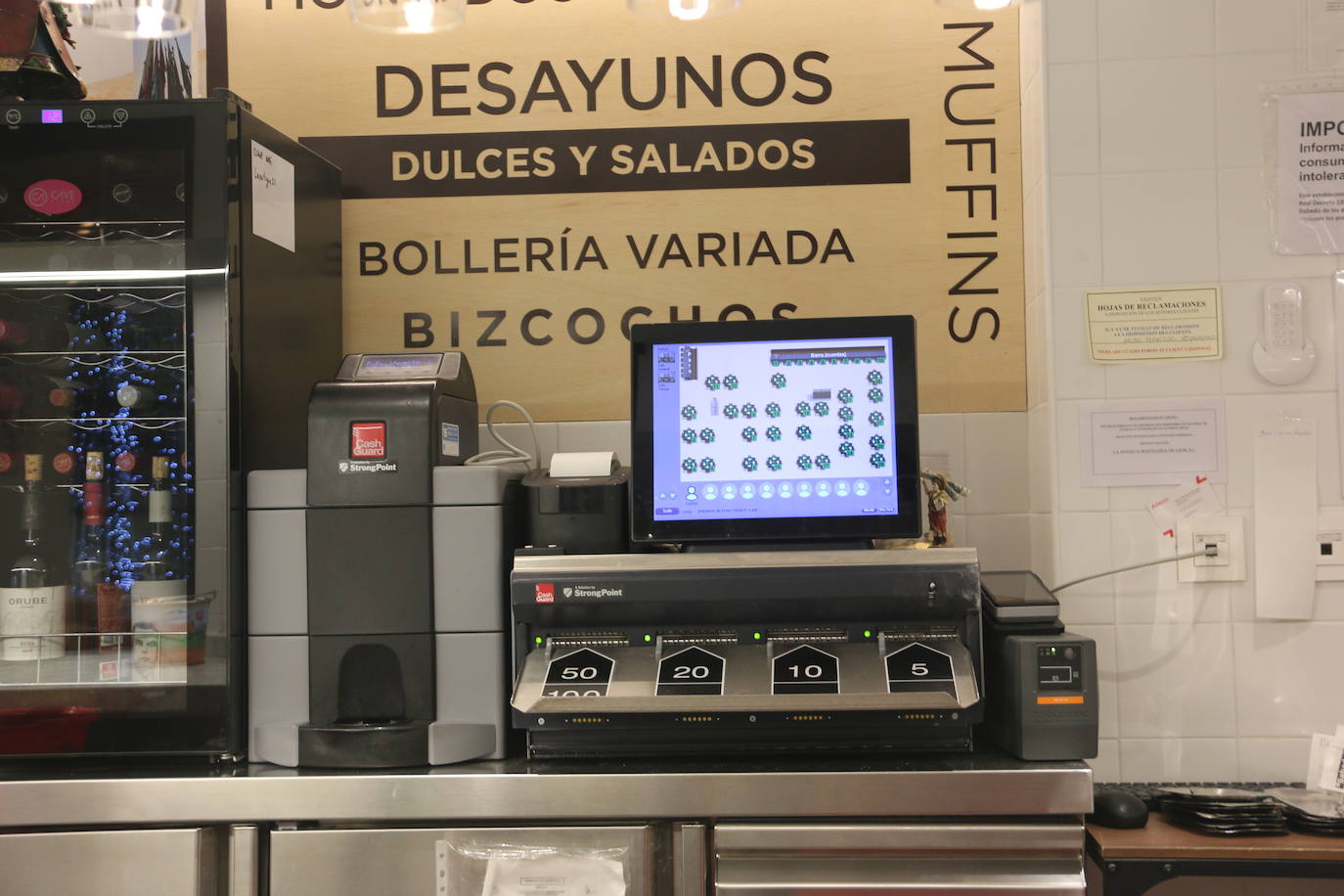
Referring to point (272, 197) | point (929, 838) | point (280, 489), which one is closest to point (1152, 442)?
point (929, 838)

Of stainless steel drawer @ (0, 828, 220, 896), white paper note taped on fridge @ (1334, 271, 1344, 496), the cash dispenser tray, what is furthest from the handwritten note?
white paper note taped on fridge @ (1334, 271, 1344, 496)

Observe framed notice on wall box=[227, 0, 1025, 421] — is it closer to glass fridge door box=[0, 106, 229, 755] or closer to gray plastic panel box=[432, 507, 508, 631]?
glass fridge door box=[0, 106, 229, 755]

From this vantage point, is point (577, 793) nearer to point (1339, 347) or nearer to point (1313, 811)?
point (1313, 811)

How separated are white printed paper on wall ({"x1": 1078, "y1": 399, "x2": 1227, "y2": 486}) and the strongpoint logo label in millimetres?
2157

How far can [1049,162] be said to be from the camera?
2.42 metres

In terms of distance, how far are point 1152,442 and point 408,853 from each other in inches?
67.6

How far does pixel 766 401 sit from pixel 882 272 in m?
0.80

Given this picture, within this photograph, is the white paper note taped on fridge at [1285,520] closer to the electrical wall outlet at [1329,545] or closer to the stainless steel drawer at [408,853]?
the electrical wall outlet at [1329,545]

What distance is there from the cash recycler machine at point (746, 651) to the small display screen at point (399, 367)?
0.48 metres

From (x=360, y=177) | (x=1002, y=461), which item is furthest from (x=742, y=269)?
(x=360, y=177)

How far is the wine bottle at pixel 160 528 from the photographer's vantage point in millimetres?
2180

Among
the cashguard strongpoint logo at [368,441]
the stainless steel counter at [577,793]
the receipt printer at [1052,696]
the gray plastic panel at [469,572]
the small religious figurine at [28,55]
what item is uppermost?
the small religious figurine at [28,55]

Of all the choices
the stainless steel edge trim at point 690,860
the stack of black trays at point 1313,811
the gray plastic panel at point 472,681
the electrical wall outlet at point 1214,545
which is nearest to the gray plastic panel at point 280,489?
the gray plastic panel at point 472,681

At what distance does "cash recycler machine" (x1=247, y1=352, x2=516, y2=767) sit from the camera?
203cm
